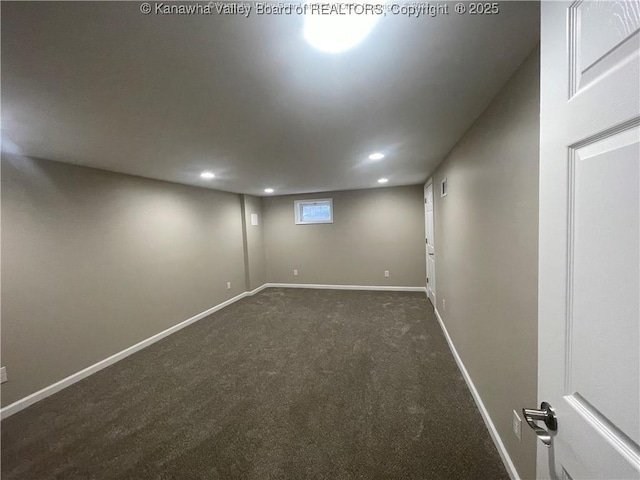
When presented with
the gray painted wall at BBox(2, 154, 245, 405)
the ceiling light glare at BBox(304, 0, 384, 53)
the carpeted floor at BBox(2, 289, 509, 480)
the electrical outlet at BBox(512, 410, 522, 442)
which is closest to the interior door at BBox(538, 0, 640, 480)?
the ceiling light glare at BBox(304, 0, 384, 53)

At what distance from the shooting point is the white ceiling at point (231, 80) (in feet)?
2.82

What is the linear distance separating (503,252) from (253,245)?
4.75m

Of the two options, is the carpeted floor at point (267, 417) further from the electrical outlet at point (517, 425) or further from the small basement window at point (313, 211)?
the small basement window at point (313, 211)

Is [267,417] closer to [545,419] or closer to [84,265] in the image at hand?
[545,419]

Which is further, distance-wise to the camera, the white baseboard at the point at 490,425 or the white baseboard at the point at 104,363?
the white baseboard at the point at 104,363

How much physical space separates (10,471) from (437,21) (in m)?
3.35

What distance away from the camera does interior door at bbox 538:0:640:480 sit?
0.41 m

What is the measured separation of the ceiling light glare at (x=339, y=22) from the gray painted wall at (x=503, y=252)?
780mm

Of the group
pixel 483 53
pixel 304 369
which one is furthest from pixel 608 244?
pixel 304 369

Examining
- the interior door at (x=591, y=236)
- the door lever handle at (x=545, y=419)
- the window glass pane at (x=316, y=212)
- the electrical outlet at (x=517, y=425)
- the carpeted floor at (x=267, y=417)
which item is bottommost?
the carpeted floor at (x=267, y=417)

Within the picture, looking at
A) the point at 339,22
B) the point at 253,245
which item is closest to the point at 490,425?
the point at 339,22

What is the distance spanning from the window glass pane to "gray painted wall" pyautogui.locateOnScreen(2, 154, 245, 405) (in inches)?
92.0

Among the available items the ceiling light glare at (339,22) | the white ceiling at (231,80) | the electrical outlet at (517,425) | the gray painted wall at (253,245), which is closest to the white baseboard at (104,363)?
the gray painted wall at (253,245)

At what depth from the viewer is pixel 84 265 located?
8.21 ft
